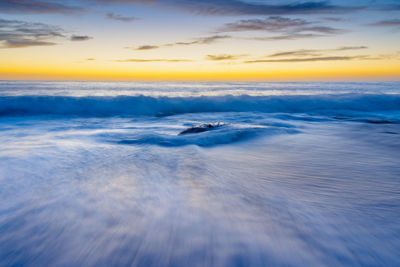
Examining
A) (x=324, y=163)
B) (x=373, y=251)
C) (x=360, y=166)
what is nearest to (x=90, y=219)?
(x=373, y=251)

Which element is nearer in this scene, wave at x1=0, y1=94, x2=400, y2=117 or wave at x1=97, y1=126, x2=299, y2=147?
wave at x1=97, y1=126, x2=299, y2=147

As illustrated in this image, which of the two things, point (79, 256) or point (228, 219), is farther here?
point (228, 219)

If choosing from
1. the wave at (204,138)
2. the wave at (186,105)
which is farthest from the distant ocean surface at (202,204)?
the wave at (186,105)

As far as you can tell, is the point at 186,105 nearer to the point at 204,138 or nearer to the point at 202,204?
the point at 204,138

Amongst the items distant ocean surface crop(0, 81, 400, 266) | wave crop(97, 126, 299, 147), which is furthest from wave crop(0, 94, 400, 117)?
distant ocean surface crop(0, 81, 400, 266)

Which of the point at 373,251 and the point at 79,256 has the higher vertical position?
the point at 373,251

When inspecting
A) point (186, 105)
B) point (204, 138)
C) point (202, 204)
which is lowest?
point (202, 204)

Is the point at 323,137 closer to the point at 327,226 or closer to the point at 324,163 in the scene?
the point at 324,163

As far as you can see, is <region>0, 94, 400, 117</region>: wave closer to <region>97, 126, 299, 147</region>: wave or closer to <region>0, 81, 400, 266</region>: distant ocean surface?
<region>97, 126, 299, 147</region>: wave

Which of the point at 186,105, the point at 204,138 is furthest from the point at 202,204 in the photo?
the point at 186,105
